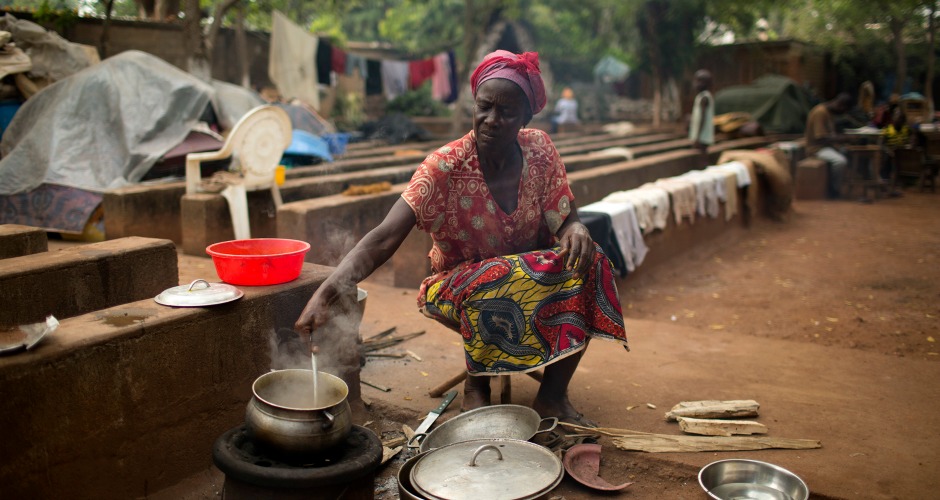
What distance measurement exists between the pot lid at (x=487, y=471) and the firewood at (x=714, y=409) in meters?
1.11

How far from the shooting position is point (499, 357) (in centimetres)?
310

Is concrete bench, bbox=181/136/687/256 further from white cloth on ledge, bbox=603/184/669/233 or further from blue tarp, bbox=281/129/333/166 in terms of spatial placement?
white cloth on ledge, bbox=603/184/669/233

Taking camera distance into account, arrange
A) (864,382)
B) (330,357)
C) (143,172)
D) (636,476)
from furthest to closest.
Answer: (143,172), (864,382), (330,357), (636,476)

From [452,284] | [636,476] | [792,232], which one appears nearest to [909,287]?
[792,232]

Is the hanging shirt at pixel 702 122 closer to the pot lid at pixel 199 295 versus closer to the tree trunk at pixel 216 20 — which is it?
the tree trunk at pixel 216 20

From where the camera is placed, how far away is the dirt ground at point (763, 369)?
305cm

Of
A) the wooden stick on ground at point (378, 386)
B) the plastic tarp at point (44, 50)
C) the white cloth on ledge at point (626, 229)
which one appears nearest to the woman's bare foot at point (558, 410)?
the wooden stick on ground at point (378, 386)

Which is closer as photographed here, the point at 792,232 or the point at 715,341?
the point at 715,341

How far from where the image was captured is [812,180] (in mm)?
13102

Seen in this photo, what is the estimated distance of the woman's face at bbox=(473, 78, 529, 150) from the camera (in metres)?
3.09

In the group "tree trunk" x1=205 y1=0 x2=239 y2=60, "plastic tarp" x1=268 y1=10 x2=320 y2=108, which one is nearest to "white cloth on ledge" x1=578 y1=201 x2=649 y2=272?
"tree trunk" x1=205 y1=0 x2=239 y2=60

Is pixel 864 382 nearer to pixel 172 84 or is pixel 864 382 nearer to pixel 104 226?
pixel 104 226

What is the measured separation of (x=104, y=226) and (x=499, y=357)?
16.2ft

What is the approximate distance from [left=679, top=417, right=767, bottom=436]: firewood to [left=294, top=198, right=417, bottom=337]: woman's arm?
157 centimetres
